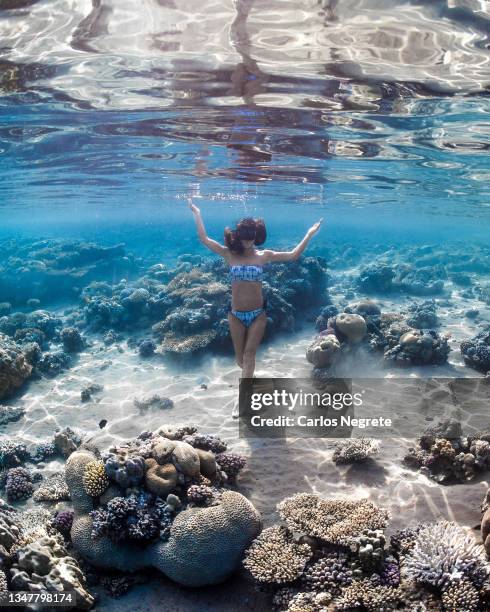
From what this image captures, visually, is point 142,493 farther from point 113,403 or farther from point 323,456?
point 113,403

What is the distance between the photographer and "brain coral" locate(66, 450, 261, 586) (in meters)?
5.02

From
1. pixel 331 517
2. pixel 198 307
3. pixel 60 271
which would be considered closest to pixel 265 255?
pixel 331 517

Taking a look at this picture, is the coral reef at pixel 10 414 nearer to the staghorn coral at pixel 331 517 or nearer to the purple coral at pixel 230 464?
the purple coral at pixel 230 464

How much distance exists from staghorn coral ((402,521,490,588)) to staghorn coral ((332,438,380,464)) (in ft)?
7.12

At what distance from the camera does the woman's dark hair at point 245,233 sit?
26.9 ft

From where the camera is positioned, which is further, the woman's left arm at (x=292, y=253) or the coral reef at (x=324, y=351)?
the coral reef at (x=324, y=351)

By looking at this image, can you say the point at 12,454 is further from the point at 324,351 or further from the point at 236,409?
the point at 324,351

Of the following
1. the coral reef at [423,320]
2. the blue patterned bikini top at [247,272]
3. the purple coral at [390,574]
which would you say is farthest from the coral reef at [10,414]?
the coral reef at [423,320]

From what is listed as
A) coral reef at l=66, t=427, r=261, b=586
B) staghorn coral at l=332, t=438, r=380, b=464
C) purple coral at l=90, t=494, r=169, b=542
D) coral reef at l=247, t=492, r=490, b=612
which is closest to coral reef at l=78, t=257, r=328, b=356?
staghorn coral at l=332, t=438, r=380, b=464

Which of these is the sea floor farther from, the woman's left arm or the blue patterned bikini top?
the woman's left arm

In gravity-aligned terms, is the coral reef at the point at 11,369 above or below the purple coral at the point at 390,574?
below

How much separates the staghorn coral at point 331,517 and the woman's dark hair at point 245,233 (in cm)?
469

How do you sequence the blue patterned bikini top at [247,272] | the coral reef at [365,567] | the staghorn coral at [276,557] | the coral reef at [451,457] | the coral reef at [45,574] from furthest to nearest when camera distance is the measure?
the blue patterned bikini top at [247,272], the coral reef at [451,457], the staghorn coral at [276,557], the coral reef at [45,574], the coral reef at [365,567]

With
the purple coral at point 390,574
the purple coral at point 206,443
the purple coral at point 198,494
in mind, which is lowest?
the purple coral at point 206,443
